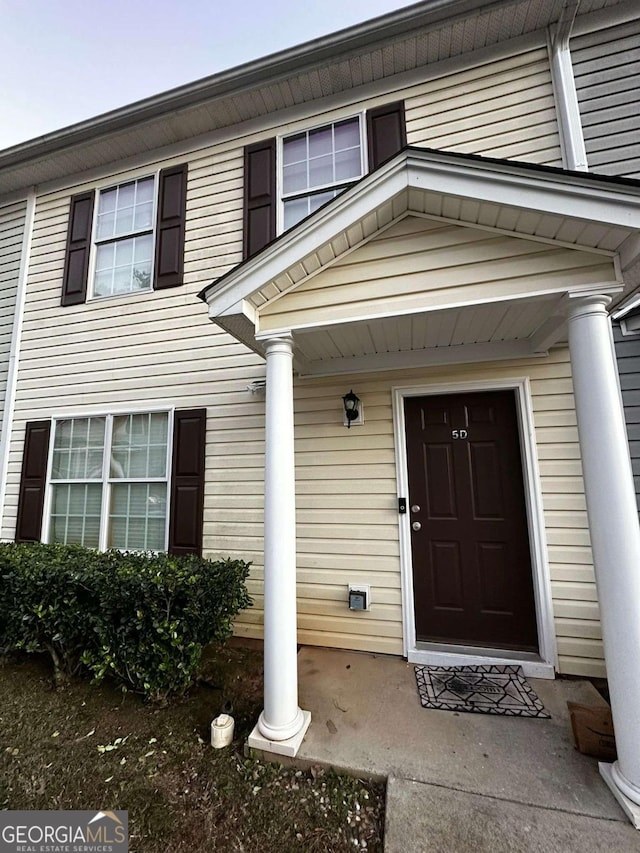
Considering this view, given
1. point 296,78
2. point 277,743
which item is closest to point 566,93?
point 296,78

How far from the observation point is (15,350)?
461 centimetres

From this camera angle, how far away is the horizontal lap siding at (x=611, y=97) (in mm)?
2908

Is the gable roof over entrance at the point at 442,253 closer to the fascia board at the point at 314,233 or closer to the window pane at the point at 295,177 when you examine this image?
the fascia board at the point at 314,233

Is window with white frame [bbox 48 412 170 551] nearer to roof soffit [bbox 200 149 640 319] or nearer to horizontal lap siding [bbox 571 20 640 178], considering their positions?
roof soffit [bbox 200 149 640 319]

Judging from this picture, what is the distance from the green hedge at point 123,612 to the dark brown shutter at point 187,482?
47cm

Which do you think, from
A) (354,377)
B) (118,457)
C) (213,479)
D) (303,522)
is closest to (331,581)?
(303,522)

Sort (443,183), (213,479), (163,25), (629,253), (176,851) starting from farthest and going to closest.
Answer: (163,25)
(213,479)
(443,183)
(629,253)
(176,851)

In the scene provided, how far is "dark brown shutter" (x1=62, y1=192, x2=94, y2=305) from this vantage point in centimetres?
444

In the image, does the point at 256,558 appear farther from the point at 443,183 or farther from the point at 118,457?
the point at 443,183

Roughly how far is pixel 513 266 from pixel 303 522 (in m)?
2.50

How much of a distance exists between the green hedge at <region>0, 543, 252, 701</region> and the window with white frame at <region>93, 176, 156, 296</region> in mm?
2978

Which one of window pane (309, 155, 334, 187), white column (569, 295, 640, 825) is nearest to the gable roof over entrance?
white column (569, 295, 640, 825)

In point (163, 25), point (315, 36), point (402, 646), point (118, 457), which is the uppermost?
point (163, 25)

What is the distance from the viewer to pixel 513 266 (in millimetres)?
2057
